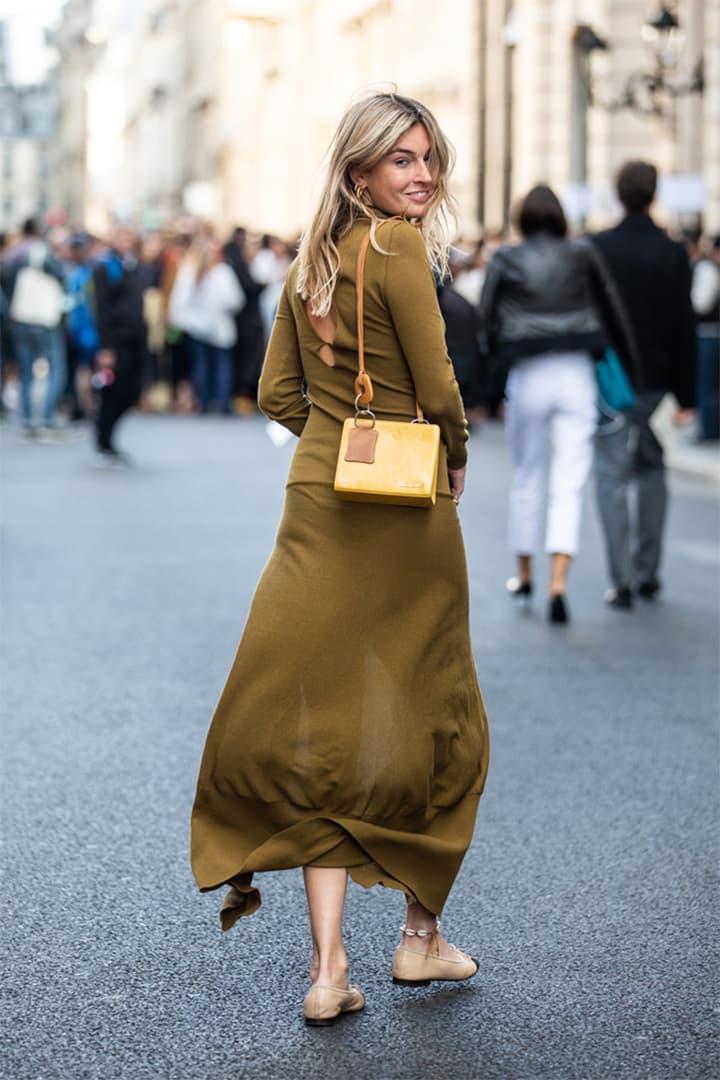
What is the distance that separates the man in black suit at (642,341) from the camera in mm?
9445

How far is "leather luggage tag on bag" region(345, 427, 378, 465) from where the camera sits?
12.9 ft

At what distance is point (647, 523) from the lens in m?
9.76

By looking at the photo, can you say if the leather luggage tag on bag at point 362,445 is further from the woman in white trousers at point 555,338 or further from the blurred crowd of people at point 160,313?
the blurred crowd of people at point 160,313

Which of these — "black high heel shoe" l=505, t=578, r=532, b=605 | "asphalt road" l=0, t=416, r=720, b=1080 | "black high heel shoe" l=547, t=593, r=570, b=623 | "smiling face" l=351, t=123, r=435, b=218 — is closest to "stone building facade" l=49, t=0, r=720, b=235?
"smiling face" l=351, t=123, r=435, b=218

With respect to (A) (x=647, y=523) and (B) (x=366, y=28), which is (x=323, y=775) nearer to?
(A) (x=647, y=523)

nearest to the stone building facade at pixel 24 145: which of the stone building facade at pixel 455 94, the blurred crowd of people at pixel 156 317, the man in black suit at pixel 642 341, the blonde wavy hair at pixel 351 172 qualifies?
the stone building facade at pixel 455 94

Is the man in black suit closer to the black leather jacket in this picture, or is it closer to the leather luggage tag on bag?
the black leather jacket

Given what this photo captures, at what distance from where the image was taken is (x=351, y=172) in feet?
13.1

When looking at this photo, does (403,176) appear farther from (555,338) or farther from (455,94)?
(455,94)

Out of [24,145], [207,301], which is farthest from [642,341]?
[24,145]

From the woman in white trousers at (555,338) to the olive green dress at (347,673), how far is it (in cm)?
492

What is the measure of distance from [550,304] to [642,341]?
73cm

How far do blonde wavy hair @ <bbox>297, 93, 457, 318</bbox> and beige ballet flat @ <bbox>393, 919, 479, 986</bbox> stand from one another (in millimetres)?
1251

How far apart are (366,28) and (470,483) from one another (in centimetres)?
3390
